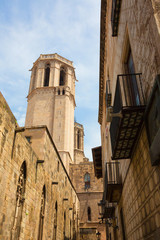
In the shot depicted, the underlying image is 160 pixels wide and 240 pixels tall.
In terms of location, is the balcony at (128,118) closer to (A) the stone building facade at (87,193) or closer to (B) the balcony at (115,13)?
(B) the balcony at (115,13)

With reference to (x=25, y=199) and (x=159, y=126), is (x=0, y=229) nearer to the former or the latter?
(x=25, y=199)

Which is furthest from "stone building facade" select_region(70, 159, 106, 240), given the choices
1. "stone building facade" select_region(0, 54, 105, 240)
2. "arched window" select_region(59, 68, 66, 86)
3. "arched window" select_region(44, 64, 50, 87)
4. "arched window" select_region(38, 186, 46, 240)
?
→ "arched window" select_region(38, 186, 46, 240)

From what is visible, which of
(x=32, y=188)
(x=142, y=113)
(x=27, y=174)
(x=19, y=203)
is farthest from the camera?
(x=32, y=188)

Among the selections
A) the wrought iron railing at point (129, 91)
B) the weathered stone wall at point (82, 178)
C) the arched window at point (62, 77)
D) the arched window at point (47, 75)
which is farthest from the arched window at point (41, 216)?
the arched window at point (62, 77)

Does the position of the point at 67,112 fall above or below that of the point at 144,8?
above

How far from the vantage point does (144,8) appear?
3943 mm

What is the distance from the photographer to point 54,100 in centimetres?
3903

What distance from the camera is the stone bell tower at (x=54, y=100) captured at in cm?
3599

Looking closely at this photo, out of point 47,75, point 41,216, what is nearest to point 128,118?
point 41,216

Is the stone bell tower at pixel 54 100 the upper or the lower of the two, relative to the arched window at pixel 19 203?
upper

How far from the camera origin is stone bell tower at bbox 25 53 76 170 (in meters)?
36.0

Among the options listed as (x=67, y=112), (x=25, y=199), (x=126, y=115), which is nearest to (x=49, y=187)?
(x=25, y=199)

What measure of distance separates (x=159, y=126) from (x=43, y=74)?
132 ft

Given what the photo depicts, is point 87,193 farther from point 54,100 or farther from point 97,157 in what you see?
point 54,100
